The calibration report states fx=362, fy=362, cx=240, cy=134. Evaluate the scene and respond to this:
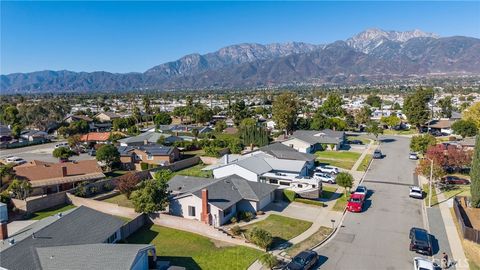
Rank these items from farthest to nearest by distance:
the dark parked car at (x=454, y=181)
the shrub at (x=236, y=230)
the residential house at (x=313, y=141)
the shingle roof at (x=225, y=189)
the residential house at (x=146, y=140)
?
1. the residential house at (x=146, y=140)
2. the residential house at (x=313, y=141)
3. the dark parked car at (x=454, y=181)
4. the shingle roof at (x=225, y=189)
5. the shrub at (x=236, y=230)

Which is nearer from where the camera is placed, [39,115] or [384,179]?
[384,179]

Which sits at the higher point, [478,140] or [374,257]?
[478,140]

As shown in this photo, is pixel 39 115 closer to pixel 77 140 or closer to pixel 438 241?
pixel 77 140

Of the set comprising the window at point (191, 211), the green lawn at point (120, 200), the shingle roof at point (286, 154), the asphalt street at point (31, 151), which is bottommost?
the asphalt street at point (31, 151)

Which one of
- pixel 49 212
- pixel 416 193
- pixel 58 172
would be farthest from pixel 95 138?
pixel 416 193

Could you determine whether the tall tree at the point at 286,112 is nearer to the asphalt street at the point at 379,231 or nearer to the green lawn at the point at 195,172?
the green lawn at the point at 195,172

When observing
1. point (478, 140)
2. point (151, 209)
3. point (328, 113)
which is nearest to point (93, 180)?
point (151, 209)

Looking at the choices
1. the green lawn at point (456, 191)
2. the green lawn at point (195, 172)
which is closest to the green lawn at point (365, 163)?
the green lawn at point (456, 191)
